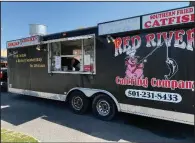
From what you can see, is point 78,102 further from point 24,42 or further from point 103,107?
point 24,42

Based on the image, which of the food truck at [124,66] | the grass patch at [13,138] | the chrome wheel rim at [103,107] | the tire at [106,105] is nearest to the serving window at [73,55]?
the food truck at [124,66]

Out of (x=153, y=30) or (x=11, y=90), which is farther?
(x=11, y=90)

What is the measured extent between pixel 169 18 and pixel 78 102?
3.64 m

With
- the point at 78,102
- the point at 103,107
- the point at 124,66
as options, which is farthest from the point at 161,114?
the point at 78,102

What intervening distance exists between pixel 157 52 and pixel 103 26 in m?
1.71

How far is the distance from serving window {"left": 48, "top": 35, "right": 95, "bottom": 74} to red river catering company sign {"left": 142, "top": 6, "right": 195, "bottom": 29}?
1730 mm

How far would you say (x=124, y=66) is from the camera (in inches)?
241

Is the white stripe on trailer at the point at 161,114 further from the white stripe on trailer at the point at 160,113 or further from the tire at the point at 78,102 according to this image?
the tire at the point at 78,102

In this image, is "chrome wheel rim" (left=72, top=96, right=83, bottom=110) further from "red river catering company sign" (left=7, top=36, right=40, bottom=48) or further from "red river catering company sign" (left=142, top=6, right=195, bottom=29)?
"red river catering company sign" (left=142, top=6, right=195, bottom=29)

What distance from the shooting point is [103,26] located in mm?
6438

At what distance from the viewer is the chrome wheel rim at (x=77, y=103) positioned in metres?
7.23

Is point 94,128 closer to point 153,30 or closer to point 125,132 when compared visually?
point 125,132

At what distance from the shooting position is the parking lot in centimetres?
532

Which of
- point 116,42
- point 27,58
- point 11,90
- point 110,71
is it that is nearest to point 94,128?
point 110,71
